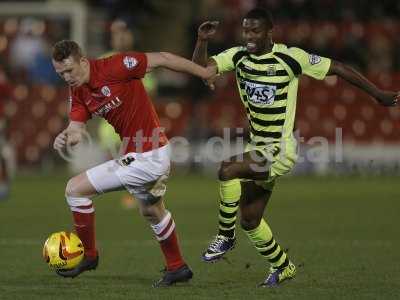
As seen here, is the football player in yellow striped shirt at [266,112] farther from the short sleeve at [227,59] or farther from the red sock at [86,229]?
the red sock at [86,229]

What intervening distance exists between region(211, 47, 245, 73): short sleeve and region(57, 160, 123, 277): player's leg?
4.02 feet

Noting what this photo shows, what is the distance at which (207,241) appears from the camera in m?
11.7

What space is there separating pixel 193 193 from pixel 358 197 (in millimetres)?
2833

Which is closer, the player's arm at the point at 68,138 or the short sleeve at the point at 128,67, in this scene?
the player's arm at the point at 68,138

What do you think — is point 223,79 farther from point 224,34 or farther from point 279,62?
point 279,62

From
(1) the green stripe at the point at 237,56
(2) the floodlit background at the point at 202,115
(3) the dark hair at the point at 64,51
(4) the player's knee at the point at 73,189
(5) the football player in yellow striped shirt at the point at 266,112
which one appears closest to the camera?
(3) the dark hair at the point at 64,51

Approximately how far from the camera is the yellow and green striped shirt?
848cm

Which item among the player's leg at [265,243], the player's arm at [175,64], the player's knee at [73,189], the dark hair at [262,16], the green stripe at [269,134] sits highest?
the dark hair at [262,16]

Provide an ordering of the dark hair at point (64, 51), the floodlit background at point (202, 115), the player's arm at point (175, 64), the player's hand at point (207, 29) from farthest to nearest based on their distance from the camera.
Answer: the floodlit background at point (202, 115) < the player's hand at point (207, 29) < the player's arm at point (175, 64) < the dark hair at point (64, 51)

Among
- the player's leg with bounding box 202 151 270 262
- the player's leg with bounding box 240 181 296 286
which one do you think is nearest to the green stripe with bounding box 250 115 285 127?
the player's leg with bounding box 202 151 270 262

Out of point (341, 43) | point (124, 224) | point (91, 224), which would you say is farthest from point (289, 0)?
point (91, 224)

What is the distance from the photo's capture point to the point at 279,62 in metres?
8.48

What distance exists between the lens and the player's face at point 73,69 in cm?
796

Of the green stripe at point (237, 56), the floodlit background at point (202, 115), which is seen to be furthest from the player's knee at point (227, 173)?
the floodlit background at point (202, 115)
